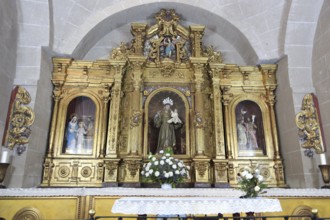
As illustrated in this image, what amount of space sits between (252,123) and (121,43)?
453 centimetres

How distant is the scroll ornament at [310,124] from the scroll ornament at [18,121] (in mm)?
6766

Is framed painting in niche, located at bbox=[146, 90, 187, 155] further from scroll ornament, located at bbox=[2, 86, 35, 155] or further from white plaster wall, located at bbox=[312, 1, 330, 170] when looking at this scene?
white plaster wall, located at bbox=[312, 1, 330, 170]

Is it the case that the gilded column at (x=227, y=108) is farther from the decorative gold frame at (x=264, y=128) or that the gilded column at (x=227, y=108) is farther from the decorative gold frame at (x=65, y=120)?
the decorative gold frame at (x=65, y=120)

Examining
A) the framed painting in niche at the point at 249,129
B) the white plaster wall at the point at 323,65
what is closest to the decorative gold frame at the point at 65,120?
the framed painting in niche at the point at 249,129

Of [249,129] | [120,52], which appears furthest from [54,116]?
[249,129]

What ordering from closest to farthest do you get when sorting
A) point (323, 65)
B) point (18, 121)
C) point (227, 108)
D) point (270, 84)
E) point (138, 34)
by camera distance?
point (18, 121), point (323, 65), point (227, 108), point (270, 84), point (138, 34)

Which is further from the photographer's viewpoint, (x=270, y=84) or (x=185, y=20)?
(x=185, y=20)

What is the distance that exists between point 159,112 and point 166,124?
0.48 meters

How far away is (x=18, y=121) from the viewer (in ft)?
21.4

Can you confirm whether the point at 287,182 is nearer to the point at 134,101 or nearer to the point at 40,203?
the point at 134,101

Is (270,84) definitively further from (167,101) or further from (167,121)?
(167,121)

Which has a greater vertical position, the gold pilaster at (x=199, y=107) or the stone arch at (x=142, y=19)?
the stone arch at (x=142, y=19)

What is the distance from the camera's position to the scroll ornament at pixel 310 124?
6781mm

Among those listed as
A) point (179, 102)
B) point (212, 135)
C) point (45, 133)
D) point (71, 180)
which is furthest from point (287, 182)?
point (45, 133)
